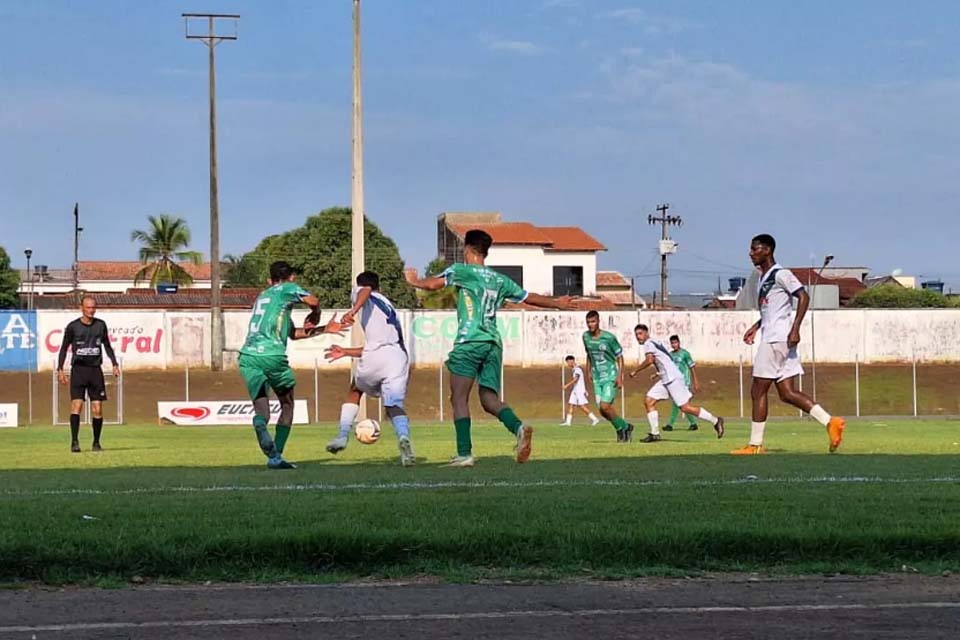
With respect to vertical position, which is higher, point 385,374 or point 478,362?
point 478,362

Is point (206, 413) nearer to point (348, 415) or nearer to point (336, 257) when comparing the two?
point (348, 415)

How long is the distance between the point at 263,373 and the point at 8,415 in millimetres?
24760

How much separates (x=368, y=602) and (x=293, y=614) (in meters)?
0.41

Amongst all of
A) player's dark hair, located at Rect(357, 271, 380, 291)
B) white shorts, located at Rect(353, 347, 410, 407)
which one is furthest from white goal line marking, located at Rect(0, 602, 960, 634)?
player's dark hair, located at Rect(357, 271, 380, 291)

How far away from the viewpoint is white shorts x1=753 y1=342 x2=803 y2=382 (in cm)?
1398

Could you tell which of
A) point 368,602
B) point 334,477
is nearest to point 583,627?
point 368,602

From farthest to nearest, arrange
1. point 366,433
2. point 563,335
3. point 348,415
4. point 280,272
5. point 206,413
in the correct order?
point 563,335
point 206,413
point 348,415
point 366,433
point 280,272

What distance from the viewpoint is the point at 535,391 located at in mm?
51875

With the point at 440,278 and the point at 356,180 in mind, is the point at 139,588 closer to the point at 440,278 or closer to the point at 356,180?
the point at 440,278

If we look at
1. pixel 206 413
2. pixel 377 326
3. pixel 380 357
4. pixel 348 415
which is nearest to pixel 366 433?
pixel 348 415

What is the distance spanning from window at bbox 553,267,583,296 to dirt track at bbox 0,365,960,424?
130 ft

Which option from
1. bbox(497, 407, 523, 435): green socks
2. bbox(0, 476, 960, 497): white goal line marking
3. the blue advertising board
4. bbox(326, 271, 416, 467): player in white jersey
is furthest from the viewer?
the blue advertising board

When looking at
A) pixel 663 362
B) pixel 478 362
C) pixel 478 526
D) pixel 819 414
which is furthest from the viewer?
pixel 663 362

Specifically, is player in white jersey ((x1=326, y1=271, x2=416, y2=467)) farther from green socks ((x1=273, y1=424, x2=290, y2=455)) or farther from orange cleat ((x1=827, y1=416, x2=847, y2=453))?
orange cleat ((x1=827, y1=416, x2=847, y2=453))
